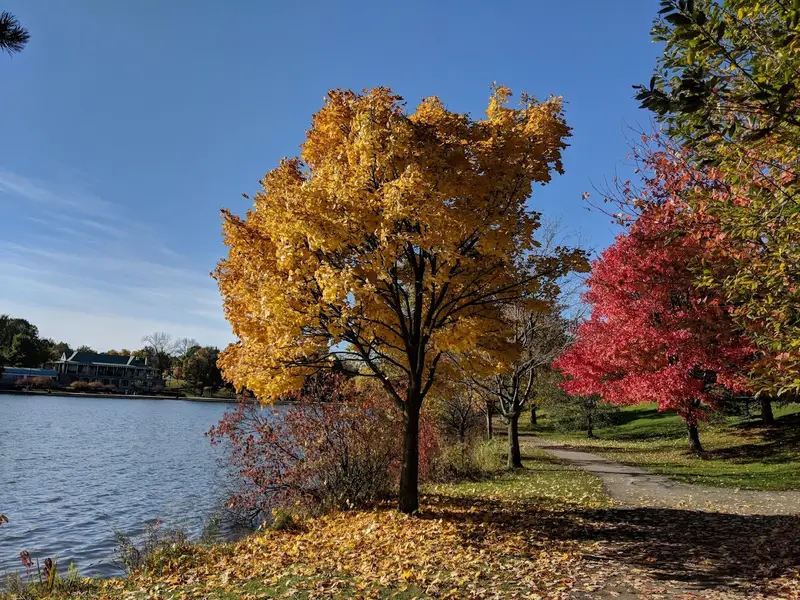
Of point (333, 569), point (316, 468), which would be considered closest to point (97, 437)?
point (316, 468)

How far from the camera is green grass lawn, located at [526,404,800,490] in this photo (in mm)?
15312

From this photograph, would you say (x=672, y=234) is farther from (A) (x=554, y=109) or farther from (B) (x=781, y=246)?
(A) (x=554, y=109)

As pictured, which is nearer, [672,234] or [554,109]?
[672,234]

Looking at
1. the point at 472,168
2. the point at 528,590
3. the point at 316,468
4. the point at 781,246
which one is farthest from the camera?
the point at 316,468

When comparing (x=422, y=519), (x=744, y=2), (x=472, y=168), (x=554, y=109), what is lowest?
(x=422, y=519)

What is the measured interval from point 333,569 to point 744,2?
7401 mm

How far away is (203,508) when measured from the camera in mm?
17781

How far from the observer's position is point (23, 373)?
95250 mm

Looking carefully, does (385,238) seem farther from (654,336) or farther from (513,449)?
(513,449)

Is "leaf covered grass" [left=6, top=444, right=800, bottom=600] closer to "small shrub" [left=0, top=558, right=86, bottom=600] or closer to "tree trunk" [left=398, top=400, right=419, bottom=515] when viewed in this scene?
"small shrub" [left=0, top=558, right=86, bottom=600]

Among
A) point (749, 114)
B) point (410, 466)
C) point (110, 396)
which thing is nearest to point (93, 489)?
point (410, 466)

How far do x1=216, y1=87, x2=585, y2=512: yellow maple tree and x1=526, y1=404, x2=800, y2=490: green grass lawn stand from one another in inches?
383

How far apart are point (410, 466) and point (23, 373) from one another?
109 metres

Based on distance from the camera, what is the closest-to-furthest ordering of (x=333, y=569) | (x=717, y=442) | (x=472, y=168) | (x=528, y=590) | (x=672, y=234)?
(x=672, y=234)
(x=528, y=590)
(x=333, y=569)
(x=472, y=168)
(x=717, y=442)
